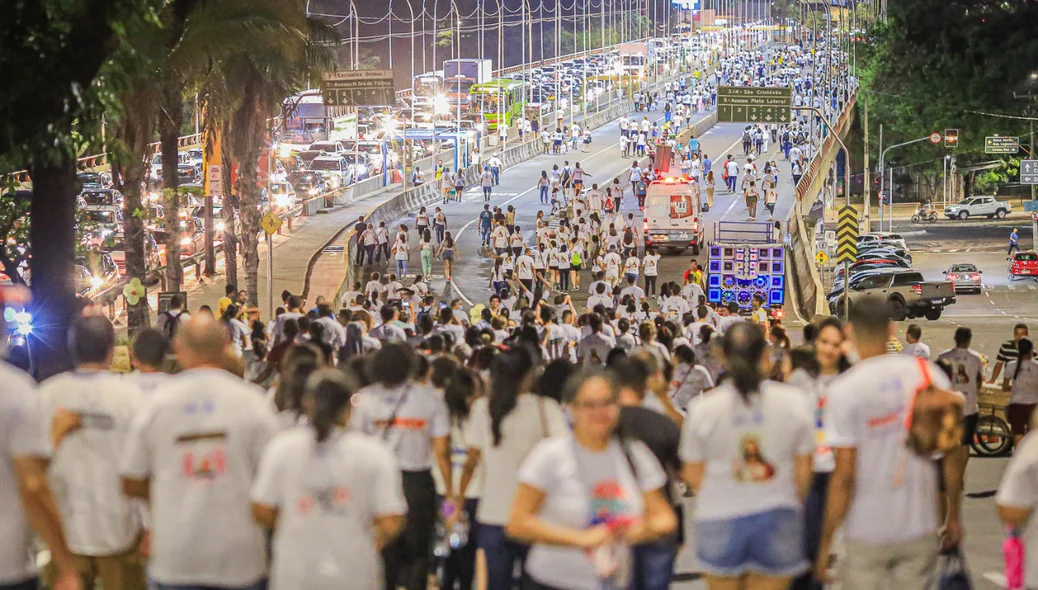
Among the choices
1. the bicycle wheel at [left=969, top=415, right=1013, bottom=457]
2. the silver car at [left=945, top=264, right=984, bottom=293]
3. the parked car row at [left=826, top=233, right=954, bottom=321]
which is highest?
the bicycle wheel at [left=969, top=415, right=1013, bottom=457]

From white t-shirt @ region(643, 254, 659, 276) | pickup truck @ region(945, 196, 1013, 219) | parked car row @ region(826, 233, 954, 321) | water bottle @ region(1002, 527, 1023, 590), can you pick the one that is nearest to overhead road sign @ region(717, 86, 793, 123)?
parked car row @ region(826, 233, 954, 321)

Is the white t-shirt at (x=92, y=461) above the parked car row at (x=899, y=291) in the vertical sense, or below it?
above

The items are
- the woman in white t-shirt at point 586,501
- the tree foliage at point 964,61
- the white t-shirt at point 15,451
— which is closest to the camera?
the woman in white t-shirt at point 586,501

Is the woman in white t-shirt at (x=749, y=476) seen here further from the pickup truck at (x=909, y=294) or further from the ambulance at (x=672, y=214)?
the ambulance at (x=672, y=214)

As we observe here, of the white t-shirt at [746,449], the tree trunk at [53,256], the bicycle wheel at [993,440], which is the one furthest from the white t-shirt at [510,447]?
the tree trunk at [53,256]

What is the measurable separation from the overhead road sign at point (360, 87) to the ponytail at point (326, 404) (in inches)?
1441

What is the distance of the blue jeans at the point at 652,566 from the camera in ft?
25.2

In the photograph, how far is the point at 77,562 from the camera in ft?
22.1

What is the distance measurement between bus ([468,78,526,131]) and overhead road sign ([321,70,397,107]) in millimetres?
38206

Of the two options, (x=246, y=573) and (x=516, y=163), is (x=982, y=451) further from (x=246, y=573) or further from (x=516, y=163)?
(x=516, y=163)

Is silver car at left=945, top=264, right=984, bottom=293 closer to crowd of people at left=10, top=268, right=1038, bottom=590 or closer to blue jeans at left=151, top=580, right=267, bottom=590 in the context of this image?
crowd of people at left=10, top=268, right=1038, bottom=590

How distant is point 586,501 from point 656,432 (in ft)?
7.86

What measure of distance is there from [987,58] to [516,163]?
1104 inches

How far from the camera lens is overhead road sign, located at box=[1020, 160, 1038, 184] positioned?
62188 mm
